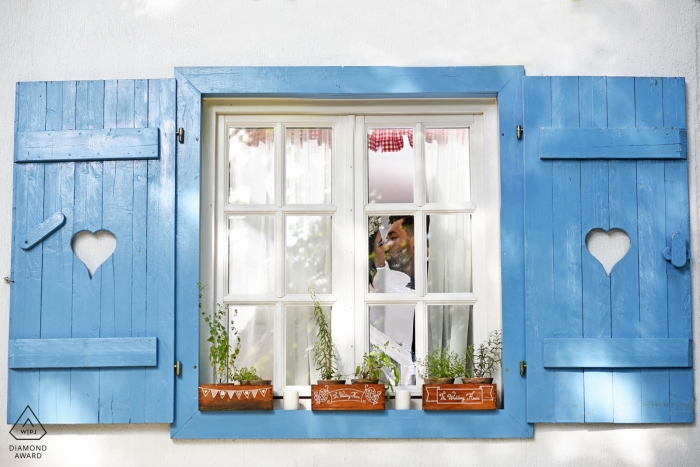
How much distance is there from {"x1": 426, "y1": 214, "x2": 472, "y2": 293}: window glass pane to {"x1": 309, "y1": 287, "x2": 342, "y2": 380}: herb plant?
0.51 m

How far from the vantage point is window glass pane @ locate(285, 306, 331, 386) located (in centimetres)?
358

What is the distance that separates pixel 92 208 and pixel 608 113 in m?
2.27

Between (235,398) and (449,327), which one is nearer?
(235,398)

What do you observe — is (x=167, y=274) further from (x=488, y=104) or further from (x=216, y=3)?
(x=488, y=104)

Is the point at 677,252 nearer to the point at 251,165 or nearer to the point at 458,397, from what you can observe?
the point at 458,397

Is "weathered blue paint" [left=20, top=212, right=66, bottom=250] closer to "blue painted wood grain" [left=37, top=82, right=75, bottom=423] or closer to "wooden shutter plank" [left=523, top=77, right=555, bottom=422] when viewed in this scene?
"blue painted wood grain" [left=37, top=82, right=75, bottom=423]

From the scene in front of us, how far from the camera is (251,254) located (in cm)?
364

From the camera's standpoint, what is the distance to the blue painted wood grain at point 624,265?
341 cm

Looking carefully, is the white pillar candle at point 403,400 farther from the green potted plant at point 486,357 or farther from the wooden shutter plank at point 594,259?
the wooden shutter plank at point 594,259

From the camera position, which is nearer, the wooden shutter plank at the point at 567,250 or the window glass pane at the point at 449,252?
the wooden shutter plank at the point at 567,250

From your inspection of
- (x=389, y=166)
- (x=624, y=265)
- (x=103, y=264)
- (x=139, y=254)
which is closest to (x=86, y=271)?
(x=103, y=264)

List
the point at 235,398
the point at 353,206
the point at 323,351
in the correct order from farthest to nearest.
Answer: the point at 353,206 < the point at 323,351 < the point at 235,398

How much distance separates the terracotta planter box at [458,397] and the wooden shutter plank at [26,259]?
166cm

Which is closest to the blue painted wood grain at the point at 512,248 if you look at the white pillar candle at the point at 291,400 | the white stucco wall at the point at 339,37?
the white stucco wall at the point at 339,37
